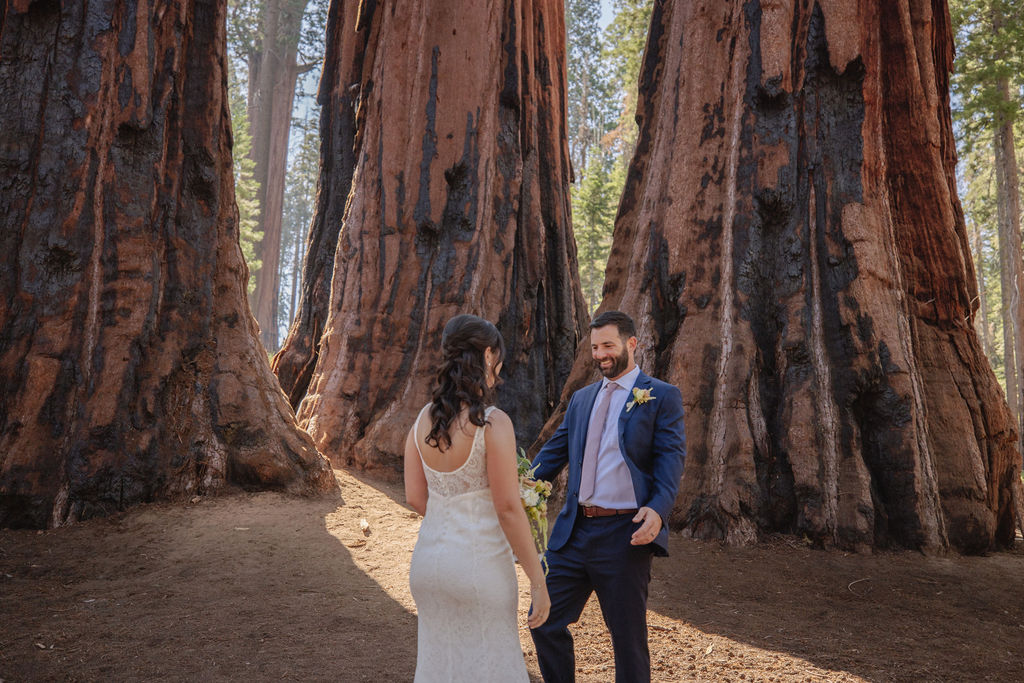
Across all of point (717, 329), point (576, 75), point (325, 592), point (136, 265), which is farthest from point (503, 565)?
point (576, 75)

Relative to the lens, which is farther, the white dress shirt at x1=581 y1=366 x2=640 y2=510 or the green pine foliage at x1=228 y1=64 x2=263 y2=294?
the green pine foliage at x1=228 y1=64 x2=263 y2=294

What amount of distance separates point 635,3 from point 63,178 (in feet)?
55.6

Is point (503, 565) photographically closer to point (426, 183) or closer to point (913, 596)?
point (913, 596)

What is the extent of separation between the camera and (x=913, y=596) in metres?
4.96

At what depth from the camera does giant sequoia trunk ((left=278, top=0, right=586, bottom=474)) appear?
8.35 m

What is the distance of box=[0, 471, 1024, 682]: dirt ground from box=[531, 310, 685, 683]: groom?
3.35 feet

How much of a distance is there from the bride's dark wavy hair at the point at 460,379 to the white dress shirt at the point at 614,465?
2.56 feet

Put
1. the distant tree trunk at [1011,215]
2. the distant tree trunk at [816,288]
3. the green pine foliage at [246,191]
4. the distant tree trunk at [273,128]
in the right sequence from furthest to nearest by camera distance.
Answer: the distant tree trunk at [273,128]
the green pine foliage at [246,191]
the distant tree trunk at [1011,215]
the distant tree trunk at [816,288]

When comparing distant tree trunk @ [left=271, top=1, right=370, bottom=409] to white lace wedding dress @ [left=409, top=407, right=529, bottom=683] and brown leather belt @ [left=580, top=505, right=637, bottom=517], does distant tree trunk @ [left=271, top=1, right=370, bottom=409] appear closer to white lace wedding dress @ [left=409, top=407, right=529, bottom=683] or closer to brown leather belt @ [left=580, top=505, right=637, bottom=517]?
brown leather belt @ [left=580, top=505, right=637, bottom=517]

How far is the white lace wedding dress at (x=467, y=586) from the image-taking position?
233cm

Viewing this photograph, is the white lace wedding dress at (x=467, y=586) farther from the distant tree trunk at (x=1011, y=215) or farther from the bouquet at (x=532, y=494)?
the distant tree trunk at (x=1011, y=215)

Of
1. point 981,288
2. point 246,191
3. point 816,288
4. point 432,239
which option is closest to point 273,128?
point 246,191

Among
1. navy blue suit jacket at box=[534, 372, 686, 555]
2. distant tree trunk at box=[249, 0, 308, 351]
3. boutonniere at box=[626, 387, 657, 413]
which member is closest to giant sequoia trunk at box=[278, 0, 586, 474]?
navy blue suit jacket at box=[534, 372, 686, 555]

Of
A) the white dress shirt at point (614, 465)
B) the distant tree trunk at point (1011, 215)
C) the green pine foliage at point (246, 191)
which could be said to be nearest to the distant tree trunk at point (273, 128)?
the green pine foliage at point (246, 191)
